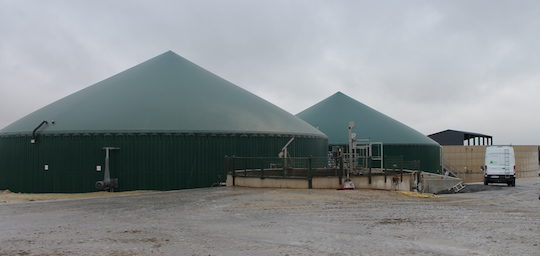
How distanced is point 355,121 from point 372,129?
2.25m

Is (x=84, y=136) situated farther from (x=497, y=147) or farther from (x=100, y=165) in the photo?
(x=497, y=147)

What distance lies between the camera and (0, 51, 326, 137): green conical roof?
28.5 meters

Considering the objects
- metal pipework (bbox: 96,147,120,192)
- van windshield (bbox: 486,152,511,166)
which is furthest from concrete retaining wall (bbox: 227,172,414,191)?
van windshield (bbox: 486,152,511,166)

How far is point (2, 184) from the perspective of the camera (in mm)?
29578

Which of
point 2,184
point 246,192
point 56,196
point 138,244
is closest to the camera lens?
point 138,244

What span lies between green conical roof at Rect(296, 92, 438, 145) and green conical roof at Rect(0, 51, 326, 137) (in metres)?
15.4

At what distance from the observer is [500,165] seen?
1368 inches

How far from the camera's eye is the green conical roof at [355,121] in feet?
161

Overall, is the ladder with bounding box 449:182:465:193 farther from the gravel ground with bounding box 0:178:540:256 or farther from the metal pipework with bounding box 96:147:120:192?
the metal pipework with bounding box 96:147:120:192

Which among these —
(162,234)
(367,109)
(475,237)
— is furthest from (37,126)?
(367,109)

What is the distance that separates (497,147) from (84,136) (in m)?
29.0

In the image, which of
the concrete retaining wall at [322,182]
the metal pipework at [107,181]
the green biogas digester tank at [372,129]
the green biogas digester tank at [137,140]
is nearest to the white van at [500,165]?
the green biogas digester tank at [372,129]

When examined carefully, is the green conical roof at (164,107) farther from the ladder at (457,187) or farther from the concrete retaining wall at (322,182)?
the ladder at (457,187)

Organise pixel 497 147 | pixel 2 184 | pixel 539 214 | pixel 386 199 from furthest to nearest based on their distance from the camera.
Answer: pixel 497 147, pixel 2 184, pixel 386 199, pixel 539 214
